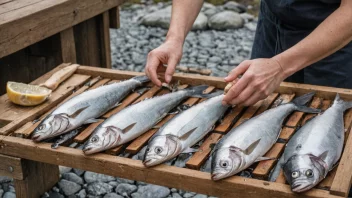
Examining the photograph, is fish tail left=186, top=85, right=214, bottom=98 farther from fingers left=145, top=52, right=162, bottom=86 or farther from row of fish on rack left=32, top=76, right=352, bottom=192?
fingers left=145, top=52, right=162, bottom=86

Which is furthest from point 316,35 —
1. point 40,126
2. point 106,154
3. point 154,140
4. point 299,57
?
point 40,126

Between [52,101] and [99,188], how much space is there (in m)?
1.16

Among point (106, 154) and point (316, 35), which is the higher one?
point (316, 35)

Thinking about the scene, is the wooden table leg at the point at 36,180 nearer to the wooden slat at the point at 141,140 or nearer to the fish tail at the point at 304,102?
the wooden slat at the point at 141,140

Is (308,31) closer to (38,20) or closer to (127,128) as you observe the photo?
(127,128)

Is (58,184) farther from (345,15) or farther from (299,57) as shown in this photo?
(345,15)

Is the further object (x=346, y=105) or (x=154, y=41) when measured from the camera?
(x=154, y=41)

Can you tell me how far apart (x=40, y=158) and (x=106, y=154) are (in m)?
0.35

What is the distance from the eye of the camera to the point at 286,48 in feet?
12.4

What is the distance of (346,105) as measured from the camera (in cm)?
317

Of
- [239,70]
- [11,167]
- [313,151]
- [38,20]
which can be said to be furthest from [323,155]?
[38,20]

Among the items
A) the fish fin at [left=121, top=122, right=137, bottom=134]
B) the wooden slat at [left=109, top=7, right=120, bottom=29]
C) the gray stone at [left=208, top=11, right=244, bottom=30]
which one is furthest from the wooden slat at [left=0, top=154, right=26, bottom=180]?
the gray stone at [left=208, top=11, right=244, bottom=30]

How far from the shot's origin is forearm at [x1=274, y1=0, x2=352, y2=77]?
10.0 ft

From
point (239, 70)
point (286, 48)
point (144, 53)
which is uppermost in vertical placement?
point (239, 70)
